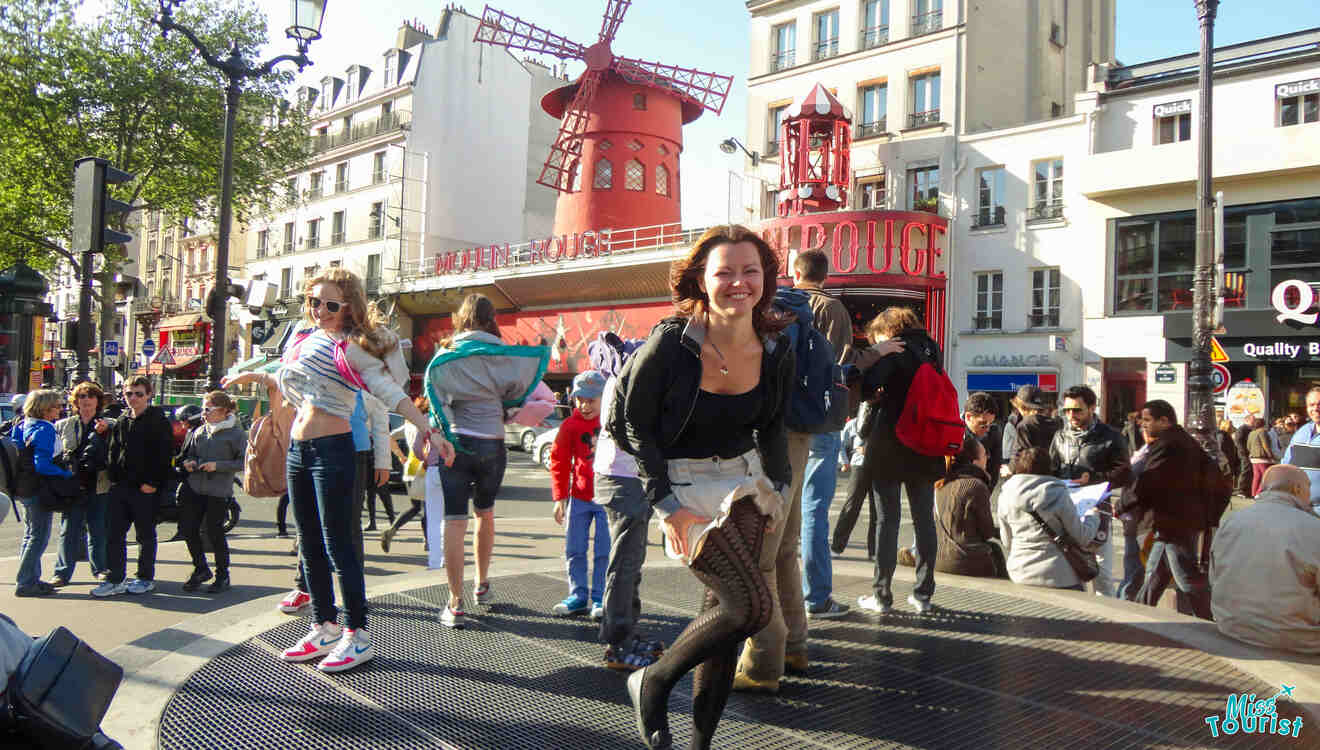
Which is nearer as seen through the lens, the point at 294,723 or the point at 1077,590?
the point at 294,723

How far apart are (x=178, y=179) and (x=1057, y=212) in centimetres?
2609

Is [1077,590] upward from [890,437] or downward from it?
downward

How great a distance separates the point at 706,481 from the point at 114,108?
30.9 meters

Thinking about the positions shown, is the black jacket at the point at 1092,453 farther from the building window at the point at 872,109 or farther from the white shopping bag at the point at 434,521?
the building window at the point at 872,109

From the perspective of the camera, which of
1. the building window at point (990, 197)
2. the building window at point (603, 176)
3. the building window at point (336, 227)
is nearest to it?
the building window at point (990, 197)

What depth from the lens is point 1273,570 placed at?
4316 millimetres

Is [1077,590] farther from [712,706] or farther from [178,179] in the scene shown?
[178,179]

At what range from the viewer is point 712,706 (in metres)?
2.66

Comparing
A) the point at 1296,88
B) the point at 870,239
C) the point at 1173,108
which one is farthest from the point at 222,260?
the point at 1296,88

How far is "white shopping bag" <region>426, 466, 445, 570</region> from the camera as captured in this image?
20.6 ft

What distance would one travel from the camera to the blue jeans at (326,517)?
155 inches

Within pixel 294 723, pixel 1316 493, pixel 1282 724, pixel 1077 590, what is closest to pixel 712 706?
pixel 294 723

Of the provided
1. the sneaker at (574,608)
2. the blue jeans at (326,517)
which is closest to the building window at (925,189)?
the sneaker at (574,608)

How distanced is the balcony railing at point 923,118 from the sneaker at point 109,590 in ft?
73.4
